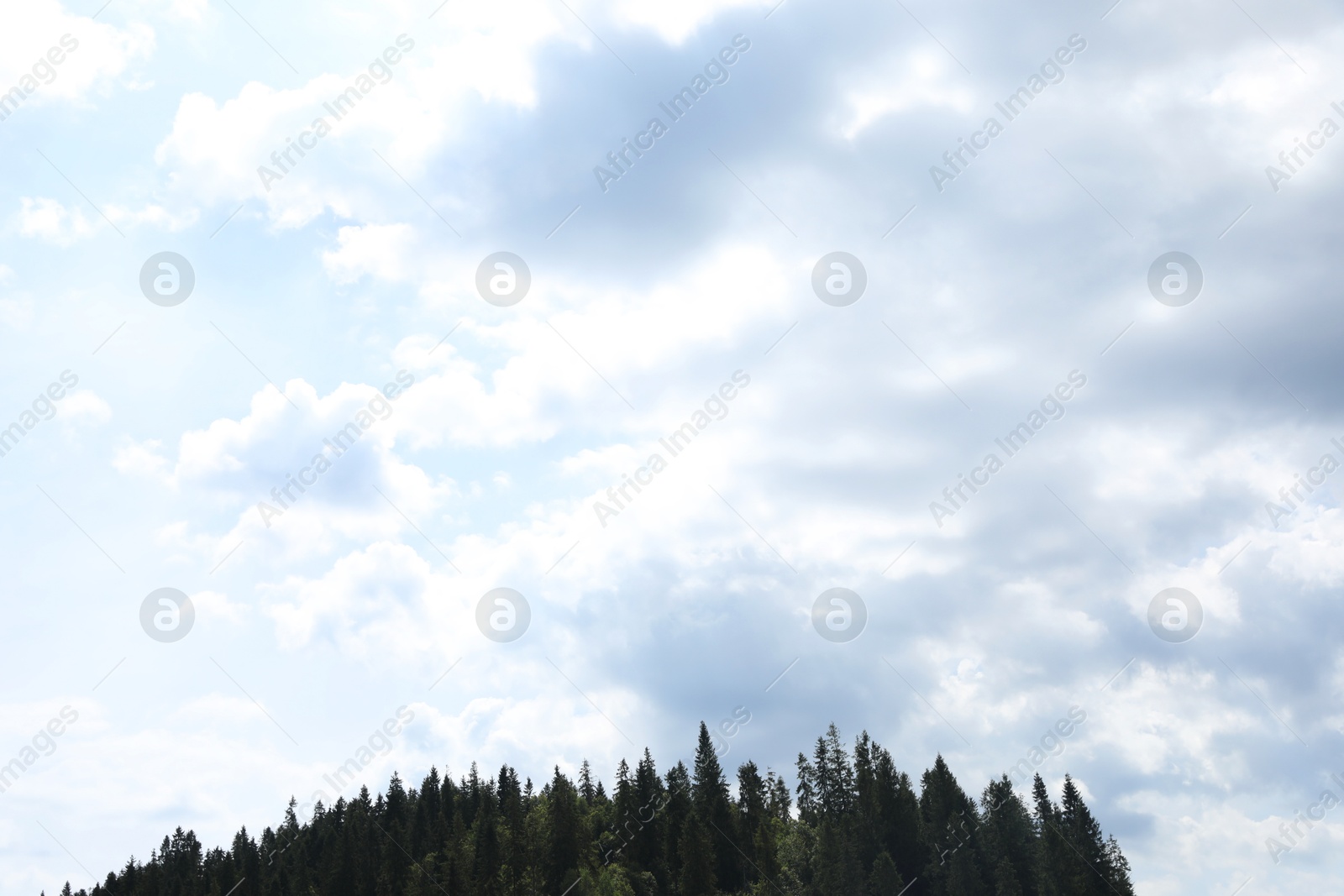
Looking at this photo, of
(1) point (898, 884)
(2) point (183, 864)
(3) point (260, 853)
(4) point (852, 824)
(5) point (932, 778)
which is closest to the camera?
(1) point (898, 884)

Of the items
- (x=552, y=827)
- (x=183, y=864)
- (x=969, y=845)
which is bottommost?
(x=969, y=845)

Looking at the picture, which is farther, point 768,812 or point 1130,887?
point 768,812

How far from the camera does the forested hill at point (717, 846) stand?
9906 centimetres

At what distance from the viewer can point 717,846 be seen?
11719 cm

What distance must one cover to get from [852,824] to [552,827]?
113ft

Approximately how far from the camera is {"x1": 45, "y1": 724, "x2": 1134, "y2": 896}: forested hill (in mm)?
99062

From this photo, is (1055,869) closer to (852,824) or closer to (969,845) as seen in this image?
(969,845)

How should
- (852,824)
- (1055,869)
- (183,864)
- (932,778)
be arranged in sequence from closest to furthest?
(1055,869)
(852,824)
(932,778)
(183,864)

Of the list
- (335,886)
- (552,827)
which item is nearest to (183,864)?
(335,886)

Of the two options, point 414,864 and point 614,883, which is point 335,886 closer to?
point 414,864

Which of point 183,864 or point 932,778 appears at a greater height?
point 183,864

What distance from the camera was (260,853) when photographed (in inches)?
6275

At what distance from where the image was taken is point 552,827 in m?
112

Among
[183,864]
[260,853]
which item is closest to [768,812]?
[260,853]
